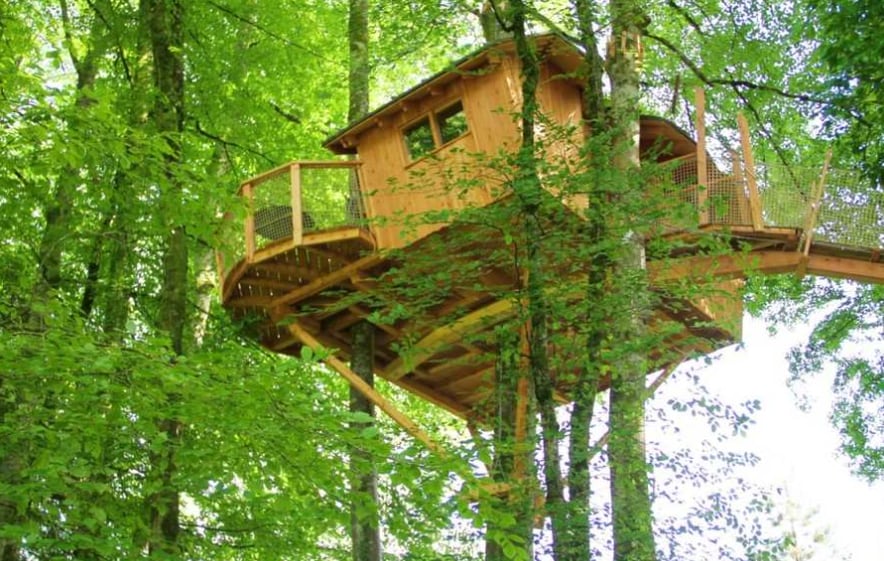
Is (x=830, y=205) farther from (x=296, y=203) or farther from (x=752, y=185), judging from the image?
(x=296, y=203)

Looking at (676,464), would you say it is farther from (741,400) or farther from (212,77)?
(212,77)

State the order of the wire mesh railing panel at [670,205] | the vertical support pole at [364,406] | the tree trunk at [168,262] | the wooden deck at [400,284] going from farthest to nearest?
the vertical support pole at [364,406], the wooden deck at [400,284], the wire mesh railing panel at [670,205], the tree trunk at [168,262]

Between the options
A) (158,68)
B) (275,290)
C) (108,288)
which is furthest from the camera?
(275,290)

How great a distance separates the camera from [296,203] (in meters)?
11.9

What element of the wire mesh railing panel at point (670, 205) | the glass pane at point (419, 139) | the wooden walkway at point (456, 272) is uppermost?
the glass pane at point (419, 139)

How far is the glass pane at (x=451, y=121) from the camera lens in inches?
500

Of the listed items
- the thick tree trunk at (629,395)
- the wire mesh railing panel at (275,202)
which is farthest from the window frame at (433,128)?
the thick tree trunk at (629,395)

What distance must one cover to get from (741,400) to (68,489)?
194 inches

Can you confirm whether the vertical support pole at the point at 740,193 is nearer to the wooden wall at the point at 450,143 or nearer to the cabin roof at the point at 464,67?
the wooden wall at the point at 450,143

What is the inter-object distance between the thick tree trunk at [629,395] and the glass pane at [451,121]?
2486mm

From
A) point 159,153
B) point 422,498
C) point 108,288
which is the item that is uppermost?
point 108,288

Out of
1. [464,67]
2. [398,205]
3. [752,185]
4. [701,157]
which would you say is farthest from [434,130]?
[752,185]

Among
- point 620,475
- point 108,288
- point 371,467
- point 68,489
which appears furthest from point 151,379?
point 108,288

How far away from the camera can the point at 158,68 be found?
9.73 meters
